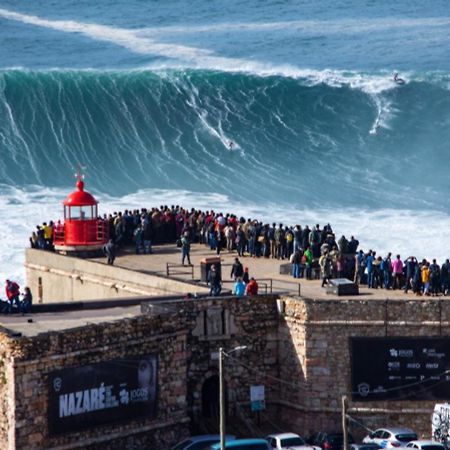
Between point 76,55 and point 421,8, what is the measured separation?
20554 mm

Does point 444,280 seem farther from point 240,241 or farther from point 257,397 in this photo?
point 240,241

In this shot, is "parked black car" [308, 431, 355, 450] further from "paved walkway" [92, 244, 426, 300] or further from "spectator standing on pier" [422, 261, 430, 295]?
"spectator standing on pier" [422, 261, 430, 295]

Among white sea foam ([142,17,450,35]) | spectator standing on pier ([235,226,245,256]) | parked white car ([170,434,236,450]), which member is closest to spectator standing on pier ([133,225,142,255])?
spectator standing on pier ([235,226,245,256])

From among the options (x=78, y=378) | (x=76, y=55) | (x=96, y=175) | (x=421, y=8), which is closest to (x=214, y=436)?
(x=78, y=378)

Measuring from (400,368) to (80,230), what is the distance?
12.2 metres

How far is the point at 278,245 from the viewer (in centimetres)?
6219

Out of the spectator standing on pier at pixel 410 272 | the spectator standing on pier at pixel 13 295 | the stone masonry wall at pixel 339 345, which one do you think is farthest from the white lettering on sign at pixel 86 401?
the spectator standing on pier at pixel 410 272

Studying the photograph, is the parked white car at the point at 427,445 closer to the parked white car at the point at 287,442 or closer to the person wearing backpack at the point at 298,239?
the parked white car at the point at 287,442

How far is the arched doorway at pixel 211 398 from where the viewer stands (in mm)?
55375

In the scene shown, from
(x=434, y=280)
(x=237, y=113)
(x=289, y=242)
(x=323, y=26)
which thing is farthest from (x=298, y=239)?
(x=323, y=26)

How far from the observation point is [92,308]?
5628 cm

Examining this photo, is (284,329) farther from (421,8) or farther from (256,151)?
(421,8)

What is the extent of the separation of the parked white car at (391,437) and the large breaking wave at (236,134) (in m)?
31.0

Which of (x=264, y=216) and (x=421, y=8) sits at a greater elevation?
(x=421, y=8)
